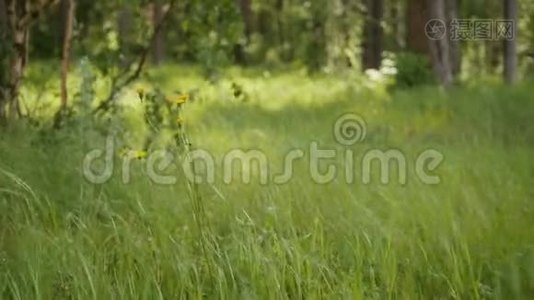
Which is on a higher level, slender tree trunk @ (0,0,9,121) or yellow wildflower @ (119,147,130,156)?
slender tree trunk @ (0,0,9,121)

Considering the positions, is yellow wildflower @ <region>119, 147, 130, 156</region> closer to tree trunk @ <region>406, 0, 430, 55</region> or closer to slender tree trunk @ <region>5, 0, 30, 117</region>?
slender tree trunk @ <region>5, 0, 30, 117</region>

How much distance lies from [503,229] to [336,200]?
36.7 inches

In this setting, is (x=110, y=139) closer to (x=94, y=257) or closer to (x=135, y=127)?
(x=94, y=257)

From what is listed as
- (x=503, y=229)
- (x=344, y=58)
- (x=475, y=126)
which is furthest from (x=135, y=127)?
(x=344, y=58)

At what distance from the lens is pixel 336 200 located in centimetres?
406

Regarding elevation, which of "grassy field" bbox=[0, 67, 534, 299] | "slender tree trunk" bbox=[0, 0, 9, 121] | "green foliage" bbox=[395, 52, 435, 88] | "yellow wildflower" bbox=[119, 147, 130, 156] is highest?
"slender tree trunk" bbox=[0, 0, 9, 121]

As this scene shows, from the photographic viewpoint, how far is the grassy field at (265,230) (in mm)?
2961

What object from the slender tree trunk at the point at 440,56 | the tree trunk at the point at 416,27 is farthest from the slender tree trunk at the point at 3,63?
the tree trunk at the point at 416,27
